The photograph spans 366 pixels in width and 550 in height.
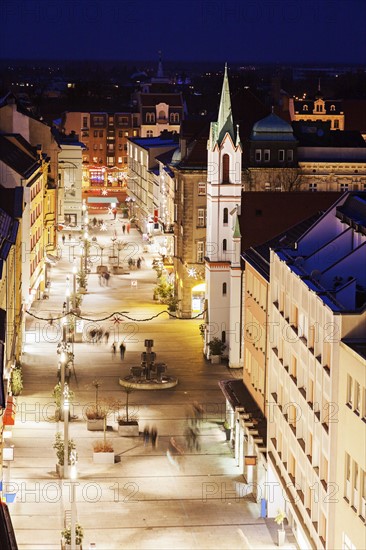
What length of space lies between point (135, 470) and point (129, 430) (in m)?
4.78

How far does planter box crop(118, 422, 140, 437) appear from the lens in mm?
51656

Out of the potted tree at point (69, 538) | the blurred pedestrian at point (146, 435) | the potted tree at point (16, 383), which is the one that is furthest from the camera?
the potted tree at point (16, 383)

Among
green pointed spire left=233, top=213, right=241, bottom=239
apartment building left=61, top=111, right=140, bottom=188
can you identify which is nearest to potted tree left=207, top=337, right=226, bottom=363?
green pointed spire left=233, top=213, right=241, bottom=239

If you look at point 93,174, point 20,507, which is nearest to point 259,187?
point 20,507

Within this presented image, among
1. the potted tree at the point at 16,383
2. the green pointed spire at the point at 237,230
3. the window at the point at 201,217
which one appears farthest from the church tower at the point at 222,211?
the potted tree at the point at 16,383

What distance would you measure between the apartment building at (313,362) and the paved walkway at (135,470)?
2.66 meters

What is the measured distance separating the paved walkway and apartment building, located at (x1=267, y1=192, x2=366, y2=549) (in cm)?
266

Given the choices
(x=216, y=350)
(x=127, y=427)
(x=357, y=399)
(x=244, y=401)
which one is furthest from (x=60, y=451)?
(x=216, y=350)

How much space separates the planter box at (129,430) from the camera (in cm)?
5166

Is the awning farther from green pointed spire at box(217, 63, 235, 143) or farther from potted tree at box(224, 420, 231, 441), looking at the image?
green pointed spire at box(217, 63, 235, 143)

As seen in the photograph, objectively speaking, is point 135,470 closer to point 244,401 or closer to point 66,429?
point 244,401

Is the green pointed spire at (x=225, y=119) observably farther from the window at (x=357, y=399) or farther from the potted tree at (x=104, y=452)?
the window at (x=357, y=399)

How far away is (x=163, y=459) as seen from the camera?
48.4 metres

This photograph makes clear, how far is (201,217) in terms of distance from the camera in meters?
77.1
